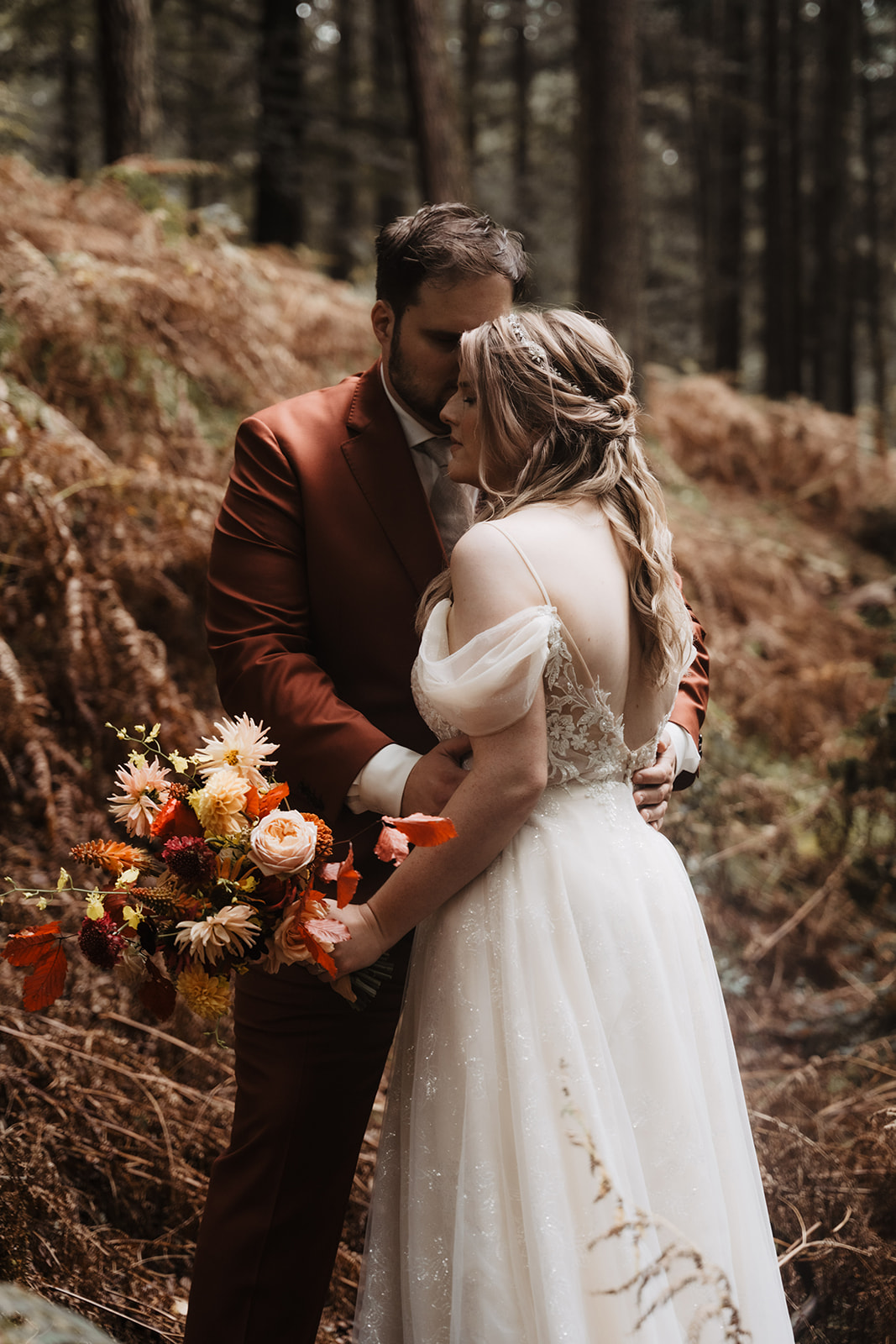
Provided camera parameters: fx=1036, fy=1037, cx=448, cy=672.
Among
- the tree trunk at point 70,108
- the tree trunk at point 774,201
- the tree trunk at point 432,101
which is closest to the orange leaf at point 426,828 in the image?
the tree trunk at point 432,101

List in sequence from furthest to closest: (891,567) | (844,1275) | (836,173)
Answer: (836,173)
(891,567)
(844,1275)

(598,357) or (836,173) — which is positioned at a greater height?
(836,173)

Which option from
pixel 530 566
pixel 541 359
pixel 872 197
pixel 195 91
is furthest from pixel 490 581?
pixel 872 197

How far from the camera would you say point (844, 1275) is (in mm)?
2904

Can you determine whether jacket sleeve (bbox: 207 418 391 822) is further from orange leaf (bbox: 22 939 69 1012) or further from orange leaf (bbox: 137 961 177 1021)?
orange leaf (bbox: 22 939 69 1012)

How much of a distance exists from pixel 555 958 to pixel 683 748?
0.84 m

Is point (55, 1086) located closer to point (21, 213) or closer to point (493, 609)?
point (493, 609)

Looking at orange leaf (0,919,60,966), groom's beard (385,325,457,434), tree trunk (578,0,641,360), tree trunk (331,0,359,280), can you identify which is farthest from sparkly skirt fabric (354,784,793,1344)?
tree trunk (331,0,359,280)

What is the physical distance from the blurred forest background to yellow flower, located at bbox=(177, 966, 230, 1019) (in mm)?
1076

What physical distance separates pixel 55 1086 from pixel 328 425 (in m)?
2.03

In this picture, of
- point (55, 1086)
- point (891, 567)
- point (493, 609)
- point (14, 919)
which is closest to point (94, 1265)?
point (55, 1086)

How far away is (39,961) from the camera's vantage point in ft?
6.19

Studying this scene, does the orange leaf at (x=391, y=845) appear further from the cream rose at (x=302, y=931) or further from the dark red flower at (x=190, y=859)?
the dark red flower at (x=190, y=859)

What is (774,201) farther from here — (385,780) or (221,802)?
(221,802)
